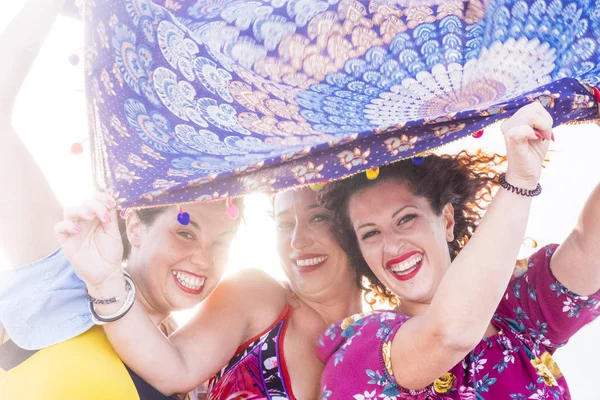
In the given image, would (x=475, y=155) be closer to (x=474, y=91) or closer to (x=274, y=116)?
(x=474, y=91)

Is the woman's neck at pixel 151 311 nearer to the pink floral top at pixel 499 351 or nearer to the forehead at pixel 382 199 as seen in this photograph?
the pink floral top at pixel 499 351

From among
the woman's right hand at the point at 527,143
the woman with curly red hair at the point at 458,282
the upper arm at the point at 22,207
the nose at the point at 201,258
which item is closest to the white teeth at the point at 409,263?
the woman with curly red hair at the point at 458,282

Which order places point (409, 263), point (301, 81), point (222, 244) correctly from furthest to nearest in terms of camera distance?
point (222, 244), point (301, 81), point (409, 263)

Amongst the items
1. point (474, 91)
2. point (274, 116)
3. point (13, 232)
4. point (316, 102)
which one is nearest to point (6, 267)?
point (13, 232)

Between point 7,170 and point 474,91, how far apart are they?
1.04 meters

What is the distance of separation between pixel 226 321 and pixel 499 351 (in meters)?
0.64

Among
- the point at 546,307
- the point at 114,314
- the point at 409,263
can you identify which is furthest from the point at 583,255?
the point at 114,314

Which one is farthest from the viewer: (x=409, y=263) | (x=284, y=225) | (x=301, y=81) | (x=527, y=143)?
(x=284, y=225)

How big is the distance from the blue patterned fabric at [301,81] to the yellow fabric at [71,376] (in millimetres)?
321

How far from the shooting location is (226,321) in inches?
62.5

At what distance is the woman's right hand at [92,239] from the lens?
1.27m

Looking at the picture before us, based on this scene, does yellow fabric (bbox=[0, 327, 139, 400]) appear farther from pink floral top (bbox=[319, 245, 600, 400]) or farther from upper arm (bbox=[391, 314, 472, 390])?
upper arm (bbox=[391, 314, 472, 390])

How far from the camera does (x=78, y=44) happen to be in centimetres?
152

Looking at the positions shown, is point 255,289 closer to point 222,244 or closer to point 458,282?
point 222,244
